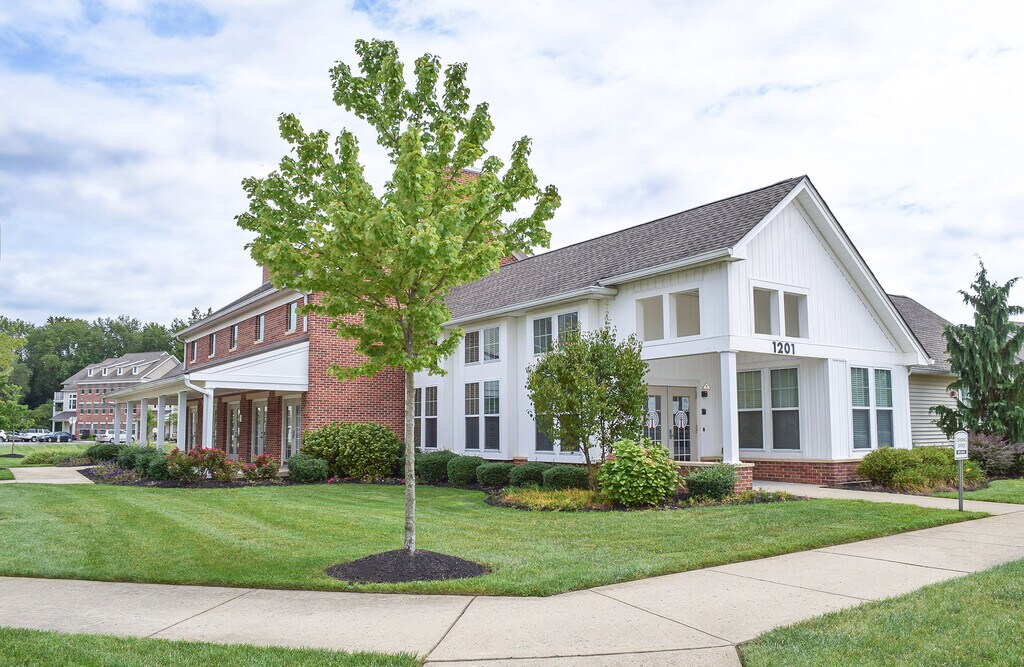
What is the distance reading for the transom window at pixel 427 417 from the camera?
2322cm

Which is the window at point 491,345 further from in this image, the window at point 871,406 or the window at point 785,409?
the window at point 871,406

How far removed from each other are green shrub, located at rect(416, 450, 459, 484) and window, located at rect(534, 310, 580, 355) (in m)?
3.79

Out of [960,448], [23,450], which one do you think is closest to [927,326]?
[960,448]

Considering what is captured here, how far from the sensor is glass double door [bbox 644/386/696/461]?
62.1 ft

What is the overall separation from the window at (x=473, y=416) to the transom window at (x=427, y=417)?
1964 millimetres

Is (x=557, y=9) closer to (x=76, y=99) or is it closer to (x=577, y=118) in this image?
(x=577, y=118)

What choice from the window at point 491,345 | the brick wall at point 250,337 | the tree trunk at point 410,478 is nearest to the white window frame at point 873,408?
the window at point 491,345

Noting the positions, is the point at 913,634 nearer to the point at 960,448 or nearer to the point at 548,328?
the point at 960,448

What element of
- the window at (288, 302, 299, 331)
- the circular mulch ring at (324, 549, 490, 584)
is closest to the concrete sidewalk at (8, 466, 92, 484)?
the window at (288, 302, 299, 331)

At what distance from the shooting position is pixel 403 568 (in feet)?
26.3

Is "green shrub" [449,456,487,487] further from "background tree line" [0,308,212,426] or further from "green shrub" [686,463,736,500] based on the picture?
"background tree line" [0,308,212,426]

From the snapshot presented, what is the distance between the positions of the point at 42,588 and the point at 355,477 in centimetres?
1337

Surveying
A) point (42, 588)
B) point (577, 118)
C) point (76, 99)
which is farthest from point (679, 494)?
point (76, 99)

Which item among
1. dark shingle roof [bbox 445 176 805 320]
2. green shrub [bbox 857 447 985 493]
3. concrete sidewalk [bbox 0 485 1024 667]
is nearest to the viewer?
concrete sidewalk [bbox 0 485 1024 667]
